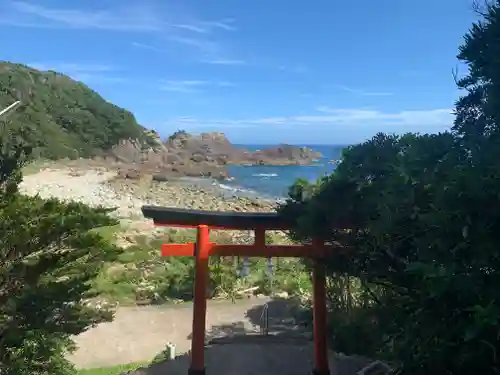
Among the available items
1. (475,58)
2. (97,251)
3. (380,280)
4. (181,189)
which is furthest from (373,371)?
(181,189)

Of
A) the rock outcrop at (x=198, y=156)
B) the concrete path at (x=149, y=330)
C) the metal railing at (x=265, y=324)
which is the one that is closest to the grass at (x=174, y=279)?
the concrete path at (x=149, y=330)

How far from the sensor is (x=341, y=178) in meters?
3.79

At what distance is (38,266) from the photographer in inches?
150

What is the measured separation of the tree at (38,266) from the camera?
375 centimetres

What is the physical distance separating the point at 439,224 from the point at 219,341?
5.23 m

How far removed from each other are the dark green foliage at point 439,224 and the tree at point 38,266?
6.90 feet

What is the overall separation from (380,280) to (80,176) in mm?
35610

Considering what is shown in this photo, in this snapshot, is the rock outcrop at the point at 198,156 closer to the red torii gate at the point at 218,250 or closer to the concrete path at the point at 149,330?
the concrete path at the point at 149,330

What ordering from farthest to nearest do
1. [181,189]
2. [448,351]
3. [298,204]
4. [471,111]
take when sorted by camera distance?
[181,189] → [298,204] → [471,111] → [448,351]

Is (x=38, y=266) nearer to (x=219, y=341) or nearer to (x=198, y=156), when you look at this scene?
(x=219, y=341)

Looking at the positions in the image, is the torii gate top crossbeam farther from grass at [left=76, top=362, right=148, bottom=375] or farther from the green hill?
the green hill

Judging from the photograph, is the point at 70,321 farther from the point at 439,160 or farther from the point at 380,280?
the point at 439,160

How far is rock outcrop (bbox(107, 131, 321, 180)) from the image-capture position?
152ft

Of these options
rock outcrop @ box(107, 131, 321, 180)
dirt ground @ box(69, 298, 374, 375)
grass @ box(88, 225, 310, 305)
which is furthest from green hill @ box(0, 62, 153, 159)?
dirt ground @ box(69, 298, 374, 375)
